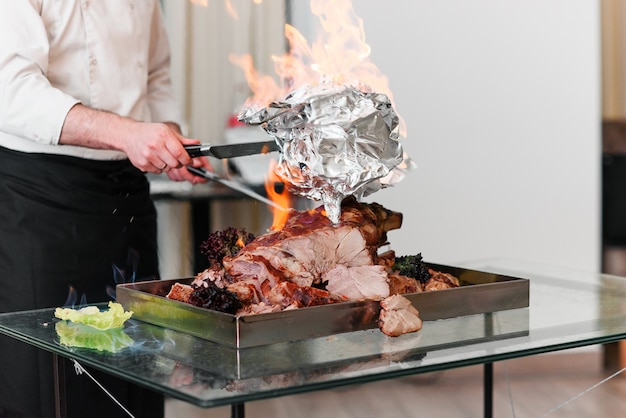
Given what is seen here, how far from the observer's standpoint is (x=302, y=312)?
5.38 ft

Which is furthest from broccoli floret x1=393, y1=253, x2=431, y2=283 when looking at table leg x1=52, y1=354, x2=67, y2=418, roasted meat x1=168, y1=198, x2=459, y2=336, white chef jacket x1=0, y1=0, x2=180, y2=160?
white chef jacket x1=0, y1=0, x2=180, y2=160

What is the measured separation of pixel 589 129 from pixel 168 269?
1889 millimetres

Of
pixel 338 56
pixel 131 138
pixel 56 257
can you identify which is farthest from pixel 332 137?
pixel 56 257

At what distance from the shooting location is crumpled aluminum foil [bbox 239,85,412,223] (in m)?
1.89

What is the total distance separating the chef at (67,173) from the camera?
93.7 inches

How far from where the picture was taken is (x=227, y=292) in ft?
5.56

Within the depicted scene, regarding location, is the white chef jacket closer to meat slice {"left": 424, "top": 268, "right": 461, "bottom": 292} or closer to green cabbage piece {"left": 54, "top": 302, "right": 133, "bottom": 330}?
green cabbage piece {"left": 54, "top": 302, "right": 133, "bottom": 330}

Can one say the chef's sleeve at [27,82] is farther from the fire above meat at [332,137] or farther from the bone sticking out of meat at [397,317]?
the bone sticking out of meat at [397,317]

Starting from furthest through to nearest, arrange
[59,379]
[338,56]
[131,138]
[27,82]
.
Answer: [27,82] < [131,138] < [338,56] < [59,379]

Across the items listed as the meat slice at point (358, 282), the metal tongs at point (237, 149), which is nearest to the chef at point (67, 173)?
the metal tongs at point (237, 149)

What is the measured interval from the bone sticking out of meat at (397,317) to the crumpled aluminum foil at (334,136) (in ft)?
1.03

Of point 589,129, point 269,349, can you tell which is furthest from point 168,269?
point 269,349

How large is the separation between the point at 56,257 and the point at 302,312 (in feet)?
3.66

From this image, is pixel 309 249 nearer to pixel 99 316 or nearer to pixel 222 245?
pixel 222 245
